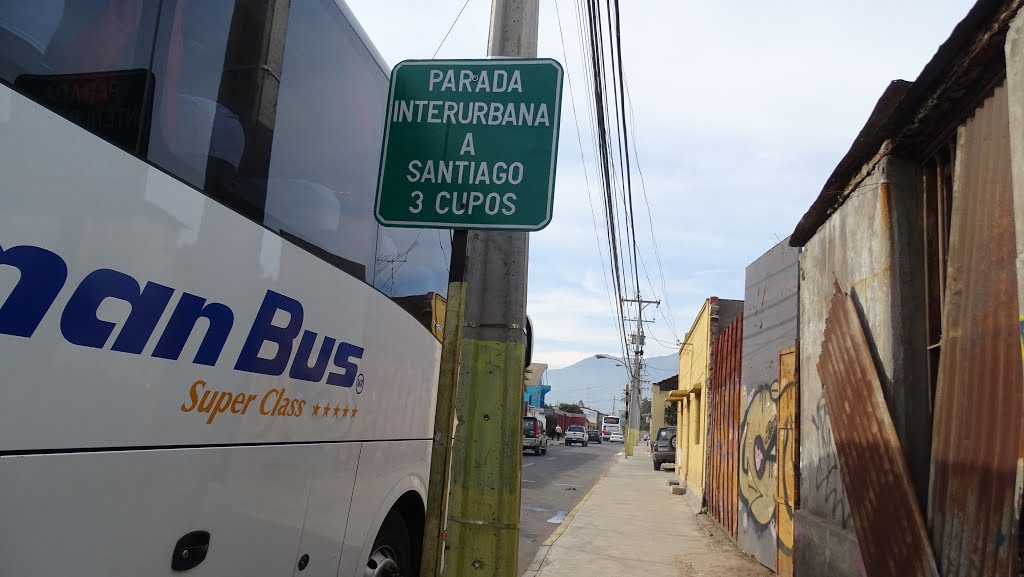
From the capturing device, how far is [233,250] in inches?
108

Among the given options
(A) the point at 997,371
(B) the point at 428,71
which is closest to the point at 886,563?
(A) the point at 997,371

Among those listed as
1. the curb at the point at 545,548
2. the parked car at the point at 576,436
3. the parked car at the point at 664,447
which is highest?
the parked car at the point at 664,447

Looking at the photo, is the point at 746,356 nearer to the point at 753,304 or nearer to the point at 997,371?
the point at 753,304

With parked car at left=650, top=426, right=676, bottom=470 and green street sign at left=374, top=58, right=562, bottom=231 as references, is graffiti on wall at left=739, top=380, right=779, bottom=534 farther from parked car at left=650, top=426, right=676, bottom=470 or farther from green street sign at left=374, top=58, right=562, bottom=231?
parked car at left=650, top=426, right=676, bottom=470

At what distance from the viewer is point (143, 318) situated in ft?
7.48

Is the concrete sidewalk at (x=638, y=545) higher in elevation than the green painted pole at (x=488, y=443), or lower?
lower

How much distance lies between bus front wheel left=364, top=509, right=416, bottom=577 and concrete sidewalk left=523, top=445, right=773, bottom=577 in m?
3.07

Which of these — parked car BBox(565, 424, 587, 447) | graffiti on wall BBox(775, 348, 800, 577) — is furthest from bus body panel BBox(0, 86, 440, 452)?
parked car BBox(565, 424, 587, 447)

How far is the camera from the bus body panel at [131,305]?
75.9 inches

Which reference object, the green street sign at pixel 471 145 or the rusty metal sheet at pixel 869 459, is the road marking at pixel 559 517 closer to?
the rusty metal sheet at pixel 869 459

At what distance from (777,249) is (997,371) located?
498 centimetres

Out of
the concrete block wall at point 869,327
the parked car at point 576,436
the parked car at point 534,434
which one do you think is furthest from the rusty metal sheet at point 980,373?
the parked car at point 576,436

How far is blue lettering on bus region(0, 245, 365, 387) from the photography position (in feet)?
6.27

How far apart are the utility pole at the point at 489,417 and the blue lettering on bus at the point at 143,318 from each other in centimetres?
78
